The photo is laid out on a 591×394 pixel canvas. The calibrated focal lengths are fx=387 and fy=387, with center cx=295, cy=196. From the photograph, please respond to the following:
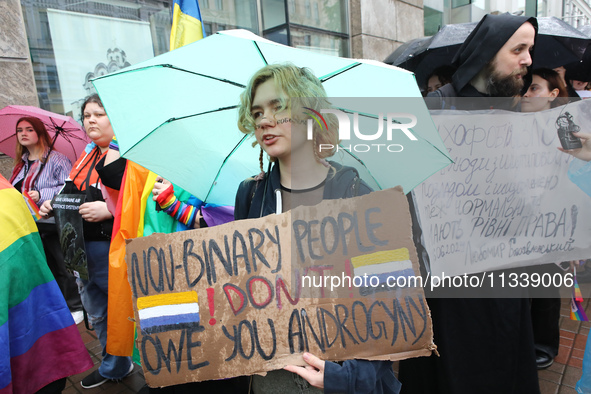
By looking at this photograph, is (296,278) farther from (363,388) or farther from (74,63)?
(74,63)

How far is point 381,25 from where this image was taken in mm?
7773

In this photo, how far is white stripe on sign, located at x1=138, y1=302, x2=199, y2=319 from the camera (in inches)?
48.5

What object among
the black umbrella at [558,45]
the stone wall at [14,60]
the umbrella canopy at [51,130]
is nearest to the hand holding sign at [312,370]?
the black umbrella at [558,45]

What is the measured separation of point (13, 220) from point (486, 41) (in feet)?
7.71

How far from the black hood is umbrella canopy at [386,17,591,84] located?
1.00 m

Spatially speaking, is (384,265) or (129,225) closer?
(384,265)

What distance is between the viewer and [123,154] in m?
1.67

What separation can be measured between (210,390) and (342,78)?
A: 68.3 inches

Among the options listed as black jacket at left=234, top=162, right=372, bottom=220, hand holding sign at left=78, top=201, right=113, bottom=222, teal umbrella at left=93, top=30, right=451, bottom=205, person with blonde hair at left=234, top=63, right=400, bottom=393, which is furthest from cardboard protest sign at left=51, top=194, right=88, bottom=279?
person with blonde hair at left=234, top=63, right=400, bottom=393

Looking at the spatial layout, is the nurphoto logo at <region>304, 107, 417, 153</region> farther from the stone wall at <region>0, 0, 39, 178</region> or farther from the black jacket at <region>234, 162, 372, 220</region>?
the stone wall at <region>0, 0, 39, 178</region>

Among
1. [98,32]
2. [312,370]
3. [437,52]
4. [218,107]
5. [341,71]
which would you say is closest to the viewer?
[312,370]

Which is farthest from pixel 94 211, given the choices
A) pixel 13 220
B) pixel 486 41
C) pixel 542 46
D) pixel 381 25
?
pixel 381 25

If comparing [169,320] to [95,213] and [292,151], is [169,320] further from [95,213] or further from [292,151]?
[95,213]

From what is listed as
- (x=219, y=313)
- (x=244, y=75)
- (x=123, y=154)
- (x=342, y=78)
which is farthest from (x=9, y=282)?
(x=342, y=78)
